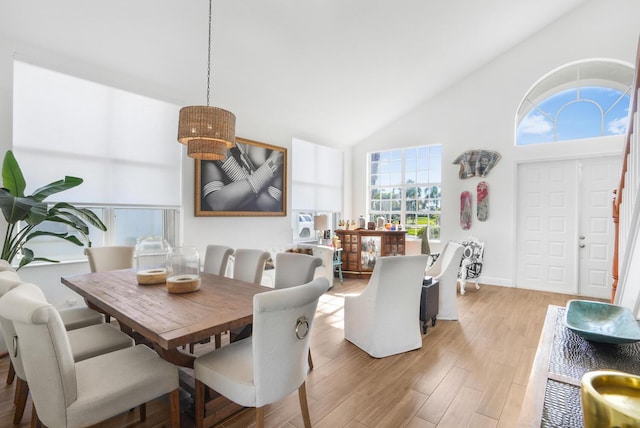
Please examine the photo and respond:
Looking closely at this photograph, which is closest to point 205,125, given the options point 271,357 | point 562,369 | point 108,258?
point 271,357

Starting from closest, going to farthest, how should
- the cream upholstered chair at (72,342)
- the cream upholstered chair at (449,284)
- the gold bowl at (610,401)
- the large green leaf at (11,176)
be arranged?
the gold bowl at (610,401) → the cream upholstered chair at (72,342) → the large green leaf at (11,176) → the cream upholstered chair at (449,284)

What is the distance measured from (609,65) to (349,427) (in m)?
6.41

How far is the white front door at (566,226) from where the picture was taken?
487 cm

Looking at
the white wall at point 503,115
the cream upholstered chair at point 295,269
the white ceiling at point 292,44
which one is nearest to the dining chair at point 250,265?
the cream upholstered chair at point 295,269

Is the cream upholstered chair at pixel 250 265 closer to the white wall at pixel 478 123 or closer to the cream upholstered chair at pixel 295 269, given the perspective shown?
the cream upholstered chair at pixel 295 269

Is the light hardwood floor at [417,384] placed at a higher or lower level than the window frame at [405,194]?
lower

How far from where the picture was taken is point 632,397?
0.51 metres

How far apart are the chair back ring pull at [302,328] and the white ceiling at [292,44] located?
3322mm

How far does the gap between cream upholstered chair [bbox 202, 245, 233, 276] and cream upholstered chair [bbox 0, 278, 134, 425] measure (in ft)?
3.73

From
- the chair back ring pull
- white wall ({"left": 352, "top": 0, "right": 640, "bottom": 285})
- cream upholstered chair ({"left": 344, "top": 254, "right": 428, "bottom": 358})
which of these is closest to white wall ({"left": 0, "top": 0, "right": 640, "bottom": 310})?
white wall ({"left": 352, "top": 0, "right": 640, "bottom": 285})

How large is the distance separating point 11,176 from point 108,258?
1.08 meters

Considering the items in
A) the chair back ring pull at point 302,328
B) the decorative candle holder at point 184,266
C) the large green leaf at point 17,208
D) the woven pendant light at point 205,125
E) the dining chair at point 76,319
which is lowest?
the dining chair at point 76,319

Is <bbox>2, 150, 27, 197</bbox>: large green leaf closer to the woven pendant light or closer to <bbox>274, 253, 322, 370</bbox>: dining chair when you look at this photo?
the woven pendant light

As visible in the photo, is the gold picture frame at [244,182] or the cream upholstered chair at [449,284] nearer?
the cream upholstered chair at [449,284]
